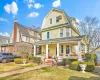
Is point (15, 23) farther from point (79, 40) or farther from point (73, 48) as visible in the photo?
point (79, 40)

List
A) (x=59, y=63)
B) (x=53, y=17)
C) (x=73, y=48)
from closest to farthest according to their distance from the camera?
(x=59, y=63) → (x=73, y=48) → (x=53, y=17)

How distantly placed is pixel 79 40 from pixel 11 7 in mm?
17306

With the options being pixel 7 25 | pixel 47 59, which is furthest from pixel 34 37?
pixel 47 59

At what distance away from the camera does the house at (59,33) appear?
20953mm

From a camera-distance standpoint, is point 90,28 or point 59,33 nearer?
point 59,33

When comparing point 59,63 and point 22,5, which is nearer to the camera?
point 59,63

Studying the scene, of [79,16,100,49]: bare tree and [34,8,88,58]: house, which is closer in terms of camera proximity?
[34,8,88,58]: house

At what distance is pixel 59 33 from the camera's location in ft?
73.2

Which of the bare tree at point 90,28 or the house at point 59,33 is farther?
the bare tree at point 90,28

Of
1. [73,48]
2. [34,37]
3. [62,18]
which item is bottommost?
[73,48]

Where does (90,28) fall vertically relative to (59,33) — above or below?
above

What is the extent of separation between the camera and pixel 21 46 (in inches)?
910

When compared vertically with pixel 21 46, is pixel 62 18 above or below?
above

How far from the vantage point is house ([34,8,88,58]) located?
825 inches
